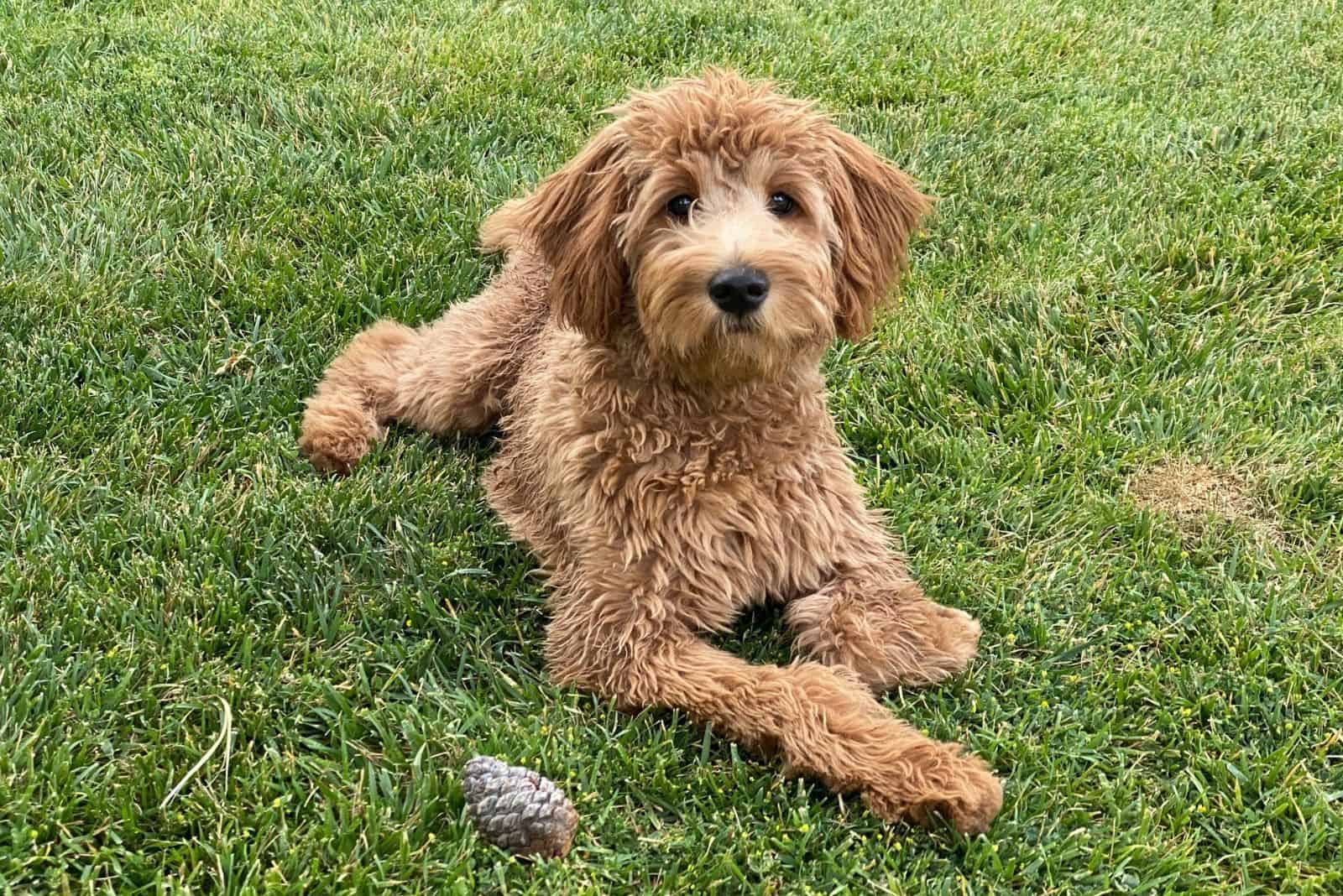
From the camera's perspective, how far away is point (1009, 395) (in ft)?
13.0

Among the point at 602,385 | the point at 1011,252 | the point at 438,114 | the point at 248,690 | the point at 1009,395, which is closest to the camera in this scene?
the point at 248,690

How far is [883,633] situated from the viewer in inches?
114

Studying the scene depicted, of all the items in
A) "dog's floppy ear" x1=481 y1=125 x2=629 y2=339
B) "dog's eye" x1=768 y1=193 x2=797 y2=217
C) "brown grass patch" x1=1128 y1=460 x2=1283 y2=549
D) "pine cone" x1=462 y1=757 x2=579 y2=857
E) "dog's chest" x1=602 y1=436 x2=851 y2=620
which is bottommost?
"pine cone" x1=462 y1=757 x2=579 y2=857

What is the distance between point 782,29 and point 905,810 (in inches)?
192

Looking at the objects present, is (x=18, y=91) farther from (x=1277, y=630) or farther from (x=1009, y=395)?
(x=1277, y=630)

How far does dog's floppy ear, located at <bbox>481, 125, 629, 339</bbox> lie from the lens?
285 cm

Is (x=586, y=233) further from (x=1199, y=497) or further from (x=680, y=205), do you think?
(x=1199, y=497)

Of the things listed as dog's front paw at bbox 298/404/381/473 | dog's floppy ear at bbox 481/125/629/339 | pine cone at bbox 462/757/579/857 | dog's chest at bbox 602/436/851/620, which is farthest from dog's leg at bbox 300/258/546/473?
pine cone at bbox 462/757/579/857

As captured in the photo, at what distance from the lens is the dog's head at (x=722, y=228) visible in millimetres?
2621

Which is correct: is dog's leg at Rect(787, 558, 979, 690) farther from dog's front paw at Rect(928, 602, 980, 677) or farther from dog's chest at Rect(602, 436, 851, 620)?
dog's chest at Rect(602, 436, 851, 620)

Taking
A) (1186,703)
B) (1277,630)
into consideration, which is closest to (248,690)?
(1186,703)

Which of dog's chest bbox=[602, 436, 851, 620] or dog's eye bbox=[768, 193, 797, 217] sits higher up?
dog's eye bbox=[768, 193, 797, 217]

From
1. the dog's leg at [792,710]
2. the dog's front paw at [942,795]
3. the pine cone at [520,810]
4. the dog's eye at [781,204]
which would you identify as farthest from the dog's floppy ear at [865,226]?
the pine cone at [520,810]

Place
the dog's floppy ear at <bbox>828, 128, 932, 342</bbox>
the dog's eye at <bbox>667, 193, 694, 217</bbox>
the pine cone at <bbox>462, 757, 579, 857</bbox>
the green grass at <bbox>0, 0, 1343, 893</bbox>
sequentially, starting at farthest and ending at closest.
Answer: the dog's floppy ear at <bbox>828, 128, 932, 342</bbox> < the dog's eye at <bbox>667, 193, 694, 217</bbox> < the green grass at <bbox>0, 0, 1343, 893</bbox> < the pine cone at <bbox>462, 757, 579, 857</bbox>
